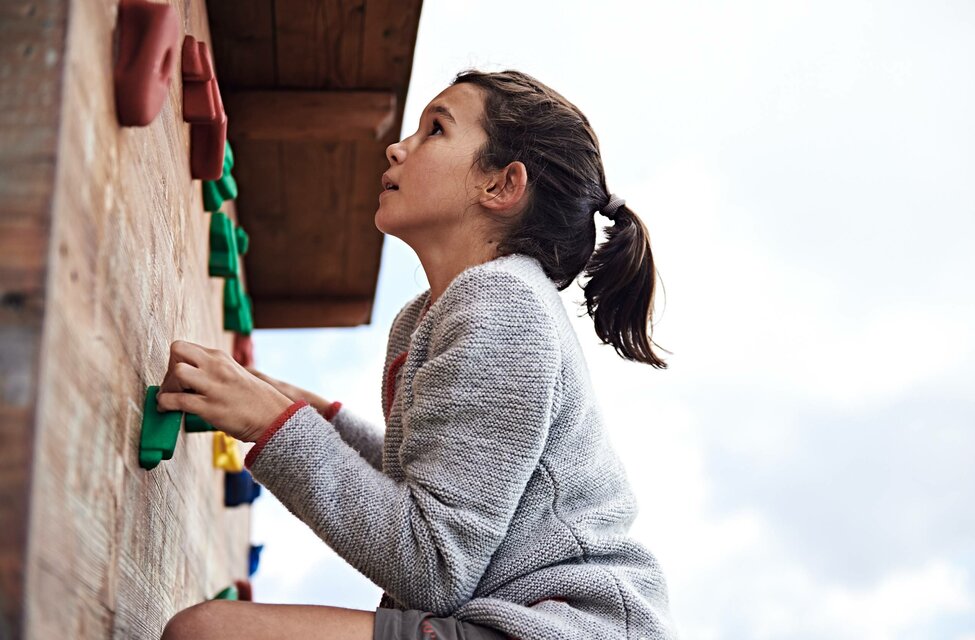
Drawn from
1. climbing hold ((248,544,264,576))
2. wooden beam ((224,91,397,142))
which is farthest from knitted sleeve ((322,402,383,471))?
climbing hold ((248,544,264,576))

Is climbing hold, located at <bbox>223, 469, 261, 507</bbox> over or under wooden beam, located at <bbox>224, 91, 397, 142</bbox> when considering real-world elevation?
under

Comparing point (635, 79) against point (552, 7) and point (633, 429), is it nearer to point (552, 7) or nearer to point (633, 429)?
point (552, 7)

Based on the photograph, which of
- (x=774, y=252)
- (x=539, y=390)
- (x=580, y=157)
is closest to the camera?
(x=539, y=390)

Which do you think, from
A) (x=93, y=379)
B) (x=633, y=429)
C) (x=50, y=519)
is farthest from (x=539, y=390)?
(x=633, y=429)

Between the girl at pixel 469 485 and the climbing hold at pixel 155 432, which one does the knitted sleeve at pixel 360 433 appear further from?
the climbing hold at pixel 155 432

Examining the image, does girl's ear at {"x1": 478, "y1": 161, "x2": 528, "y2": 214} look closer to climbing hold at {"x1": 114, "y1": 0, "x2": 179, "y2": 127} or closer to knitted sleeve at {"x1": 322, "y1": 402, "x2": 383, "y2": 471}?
knitted sleeve at {"x1": 322, "y1": 402, "x2": 383, "y2": 471}

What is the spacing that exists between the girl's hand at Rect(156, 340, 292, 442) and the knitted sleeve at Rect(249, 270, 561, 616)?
0.03m

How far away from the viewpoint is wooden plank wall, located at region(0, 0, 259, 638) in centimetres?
87

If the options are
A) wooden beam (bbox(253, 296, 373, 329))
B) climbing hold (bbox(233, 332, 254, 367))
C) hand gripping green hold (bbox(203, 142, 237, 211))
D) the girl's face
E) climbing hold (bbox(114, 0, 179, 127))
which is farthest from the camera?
wooden beam (bbox(253, 296, 373, 329))

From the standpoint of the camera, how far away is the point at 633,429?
743 centimetres

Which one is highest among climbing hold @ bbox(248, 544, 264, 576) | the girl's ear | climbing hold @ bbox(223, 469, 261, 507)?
the girl's ear

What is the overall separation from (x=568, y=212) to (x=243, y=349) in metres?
1.80

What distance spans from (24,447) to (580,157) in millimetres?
1276

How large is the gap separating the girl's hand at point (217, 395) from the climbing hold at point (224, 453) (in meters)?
1.26
